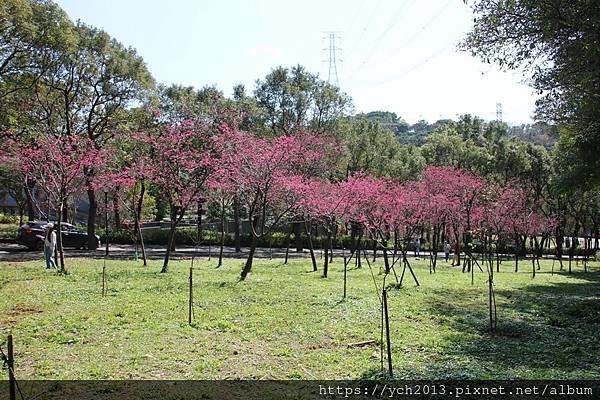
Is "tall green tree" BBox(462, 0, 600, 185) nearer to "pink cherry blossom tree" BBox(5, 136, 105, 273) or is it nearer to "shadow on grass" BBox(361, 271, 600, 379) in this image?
"shadow on grass" BBox(361, 271, 600, 379)


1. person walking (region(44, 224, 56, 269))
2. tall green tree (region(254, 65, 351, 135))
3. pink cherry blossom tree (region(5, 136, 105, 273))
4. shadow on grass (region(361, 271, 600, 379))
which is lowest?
shadow on grass (region(361, 271, 600, 379))

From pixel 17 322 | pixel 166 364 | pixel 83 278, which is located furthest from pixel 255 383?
pixel 83 278

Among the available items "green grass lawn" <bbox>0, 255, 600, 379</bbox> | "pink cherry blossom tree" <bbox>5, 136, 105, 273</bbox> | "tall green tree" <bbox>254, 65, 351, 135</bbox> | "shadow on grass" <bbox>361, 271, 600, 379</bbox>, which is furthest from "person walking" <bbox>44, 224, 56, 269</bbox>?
"tall green tree" <bbox>254, 65, 351, 135</bbox>

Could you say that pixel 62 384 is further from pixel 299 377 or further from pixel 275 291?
pixel 275 291

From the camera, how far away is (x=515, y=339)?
342 inches

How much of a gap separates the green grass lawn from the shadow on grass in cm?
3

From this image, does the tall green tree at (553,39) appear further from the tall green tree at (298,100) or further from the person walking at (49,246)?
the tall green tree at (298,100)

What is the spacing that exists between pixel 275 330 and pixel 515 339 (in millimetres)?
4145

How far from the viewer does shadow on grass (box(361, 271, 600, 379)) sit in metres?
6.52

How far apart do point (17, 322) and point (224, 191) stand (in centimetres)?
1358

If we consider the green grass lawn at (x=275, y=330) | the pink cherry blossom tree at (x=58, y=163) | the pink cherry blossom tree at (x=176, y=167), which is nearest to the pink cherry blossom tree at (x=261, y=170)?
the pink cherry blossom tree at (x=176, y=167)

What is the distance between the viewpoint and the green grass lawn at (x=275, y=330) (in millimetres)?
6551

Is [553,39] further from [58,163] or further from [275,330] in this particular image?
[58,163]

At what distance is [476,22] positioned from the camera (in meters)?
8.93
